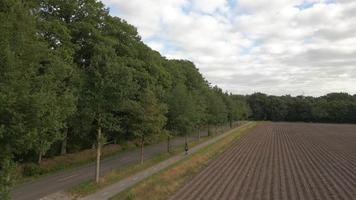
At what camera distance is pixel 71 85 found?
34750 millimetres

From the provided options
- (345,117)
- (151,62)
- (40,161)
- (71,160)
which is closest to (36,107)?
(40,161)

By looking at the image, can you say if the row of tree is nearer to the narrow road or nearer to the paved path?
the narrow road

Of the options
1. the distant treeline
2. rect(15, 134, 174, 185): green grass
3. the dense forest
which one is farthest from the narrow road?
the distant treeline

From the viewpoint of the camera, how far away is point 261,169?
39.1 meters

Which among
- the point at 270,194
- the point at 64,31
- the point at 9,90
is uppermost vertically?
the point at 64,31

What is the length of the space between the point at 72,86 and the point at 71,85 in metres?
1.06

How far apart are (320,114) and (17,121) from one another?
178 meters

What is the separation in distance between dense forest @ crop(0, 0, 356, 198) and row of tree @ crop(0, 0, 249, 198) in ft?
0.10

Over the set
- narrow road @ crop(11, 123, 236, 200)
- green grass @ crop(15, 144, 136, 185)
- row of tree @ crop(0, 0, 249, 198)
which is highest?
row of tree @ crop(0, 0, 249, 198)

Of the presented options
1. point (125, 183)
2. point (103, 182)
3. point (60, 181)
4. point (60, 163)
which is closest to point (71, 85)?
point (60, 181)

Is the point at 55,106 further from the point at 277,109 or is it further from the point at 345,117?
the point at 277,109

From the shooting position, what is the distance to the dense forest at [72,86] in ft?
42.8

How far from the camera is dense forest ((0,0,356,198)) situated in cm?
1305

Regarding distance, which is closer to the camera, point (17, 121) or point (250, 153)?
point (17, 121)
